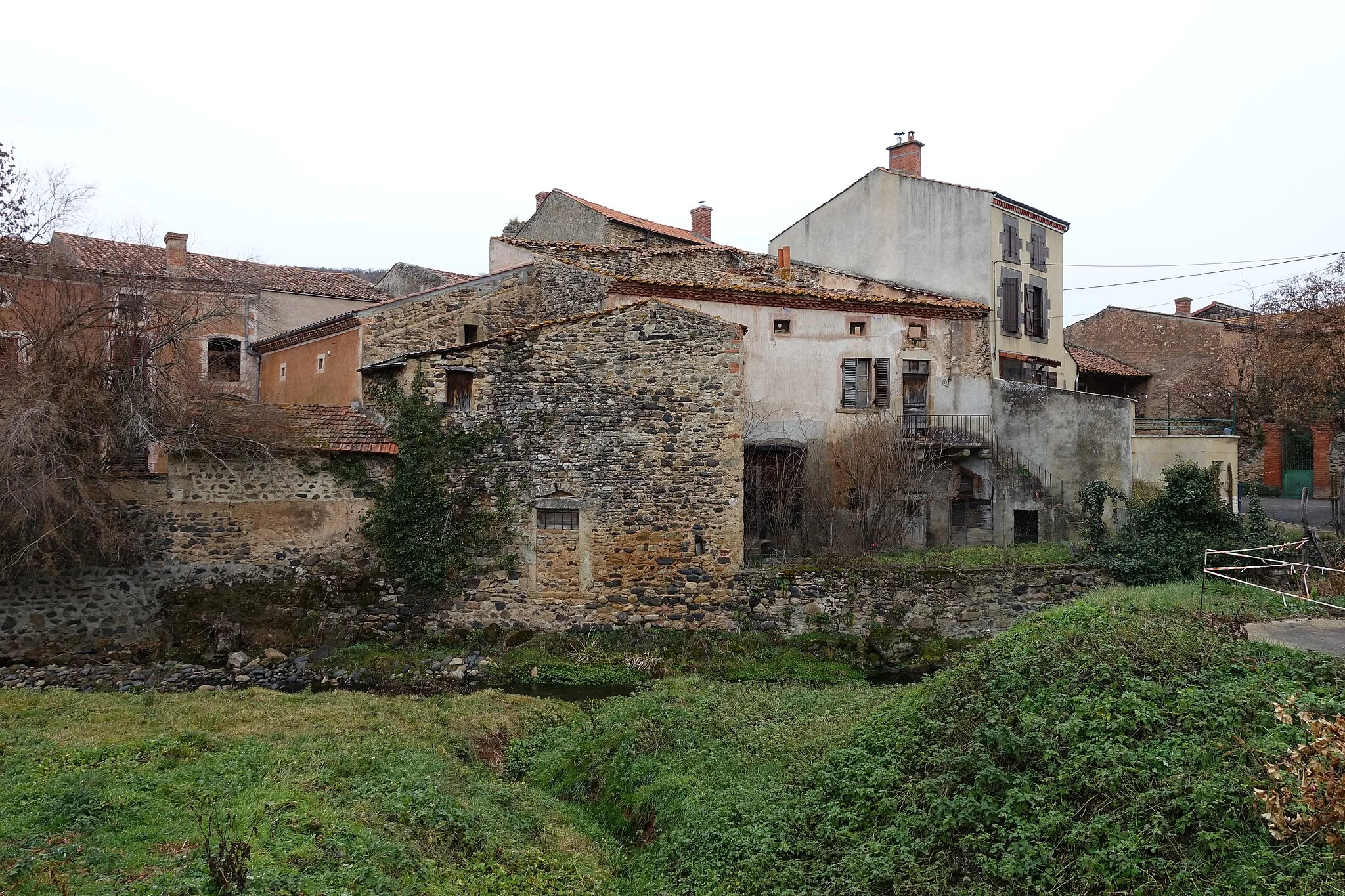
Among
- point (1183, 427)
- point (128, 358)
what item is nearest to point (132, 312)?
point (128, 358)

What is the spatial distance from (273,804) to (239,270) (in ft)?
74.4

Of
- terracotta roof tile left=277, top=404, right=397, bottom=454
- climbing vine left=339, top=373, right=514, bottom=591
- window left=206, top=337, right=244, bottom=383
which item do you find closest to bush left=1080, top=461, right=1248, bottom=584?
climbing vine left=339, top=373, right=514, bottom=591

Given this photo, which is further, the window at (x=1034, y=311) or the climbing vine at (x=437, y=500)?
the window at (x=1034, y=311)

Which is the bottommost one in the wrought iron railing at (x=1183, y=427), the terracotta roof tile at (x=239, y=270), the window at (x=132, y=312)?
the wrought iron railing at (x=1183, y=427)

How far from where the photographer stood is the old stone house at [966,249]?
23453 mm

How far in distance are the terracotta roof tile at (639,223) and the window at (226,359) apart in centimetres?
1076

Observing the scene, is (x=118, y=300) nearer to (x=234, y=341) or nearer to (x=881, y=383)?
(x=234, y=341)

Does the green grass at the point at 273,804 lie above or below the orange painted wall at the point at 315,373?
below

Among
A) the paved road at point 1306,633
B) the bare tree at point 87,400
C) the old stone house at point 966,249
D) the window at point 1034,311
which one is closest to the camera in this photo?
the paved road at point 1306,633

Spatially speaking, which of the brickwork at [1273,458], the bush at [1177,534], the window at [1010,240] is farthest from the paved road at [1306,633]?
the brickwork at [1273,458]

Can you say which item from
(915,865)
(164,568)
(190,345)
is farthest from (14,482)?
(915,865)

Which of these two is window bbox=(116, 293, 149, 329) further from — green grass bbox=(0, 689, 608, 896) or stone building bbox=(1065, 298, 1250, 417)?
stone building bbox=(1065, 298, 1250, 417)

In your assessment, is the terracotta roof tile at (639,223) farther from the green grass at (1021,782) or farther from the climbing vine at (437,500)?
the green grass at (1021,782)

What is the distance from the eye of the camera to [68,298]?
15242 mm
